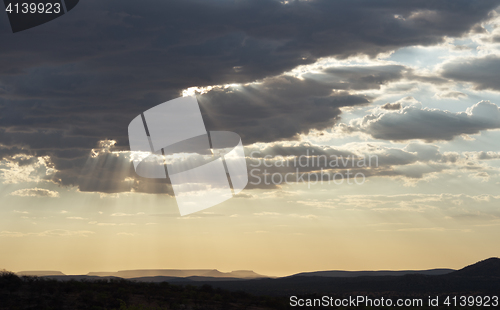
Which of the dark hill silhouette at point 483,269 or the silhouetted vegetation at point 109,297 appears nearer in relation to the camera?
the silhouetted vegetation at point 109,297

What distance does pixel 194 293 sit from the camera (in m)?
52.1

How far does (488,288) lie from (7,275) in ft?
388

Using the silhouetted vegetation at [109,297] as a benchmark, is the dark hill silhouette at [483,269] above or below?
below

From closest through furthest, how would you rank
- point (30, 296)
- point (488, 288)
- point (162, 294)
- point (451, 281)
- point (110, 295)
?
1. point (30, 296)
2. point (110, 295)
3. point (162, 294)
4. point (488, 288)
5. point (451, 281)

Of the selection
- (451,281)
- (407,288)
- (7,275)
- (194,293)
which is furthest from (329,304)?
(451,281)

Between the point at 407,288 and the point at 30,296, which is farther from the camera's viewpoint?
the point at 407,288

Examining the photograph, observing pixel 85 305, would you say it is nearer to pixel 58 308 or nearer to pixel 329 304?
pixel 58 308

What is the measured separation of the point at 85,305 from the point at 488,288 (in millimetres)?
115339

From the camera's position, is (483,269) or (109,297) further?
(483,269)

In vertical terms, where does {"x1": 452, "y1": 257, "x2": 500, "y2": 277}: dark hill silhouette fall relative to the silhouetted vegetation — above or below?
below

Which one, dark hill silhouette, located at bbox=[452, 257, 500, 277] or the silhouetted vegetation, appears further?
dark hill silhouette, located at bbox=[452, 257, 500, 277]

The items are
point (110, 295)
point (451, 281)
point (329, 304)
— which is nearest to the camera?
point (110, 295)

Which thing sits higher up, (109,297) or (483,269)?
(109,297)

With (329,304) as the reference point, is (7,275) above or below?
above
